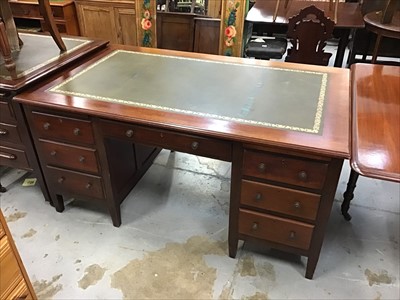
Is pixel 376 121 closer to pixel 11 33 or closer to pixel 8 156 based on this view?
pixel 8 156

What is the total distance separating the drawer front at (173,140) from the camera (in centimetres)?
142

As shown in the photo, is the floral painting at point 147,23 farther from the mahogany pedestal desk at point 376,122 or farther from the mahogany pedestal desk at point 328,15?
the mahogany pedestal desk at point 376,122

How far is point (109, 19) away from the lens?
350 cm

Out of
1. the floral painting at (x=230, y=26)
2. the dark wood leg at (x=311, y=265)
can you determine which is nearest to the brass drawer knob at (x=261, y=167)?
the dark wood leg at (x=311, y=265)

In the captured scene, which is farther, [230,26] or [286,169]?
[230,26]

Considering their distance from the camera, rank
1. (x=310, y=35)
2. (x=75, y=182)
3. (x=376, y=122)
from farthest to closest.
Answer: (x=310, y=35) → (x=75, y=182) → (x=376, y=122)

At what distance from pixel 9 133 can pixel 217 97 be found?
1138 millimetres

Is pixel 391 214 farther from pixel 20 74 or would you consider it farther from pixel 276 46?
pixel 20 74

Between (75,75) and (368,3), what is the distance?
3296 millimetres

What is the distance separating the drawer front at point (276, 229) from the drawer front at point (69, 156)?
79 cm

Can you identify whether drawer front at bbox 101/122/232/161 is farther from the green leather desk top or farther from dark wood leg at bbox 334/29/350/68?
dark wood leg at bbox 334/29/350/68

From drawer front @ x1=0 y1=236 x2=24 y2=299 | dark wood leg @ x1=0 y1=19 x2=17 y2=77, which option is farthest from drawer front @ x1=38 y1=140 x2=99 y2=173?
drawer front @ x1=0 y1=236 x2=24 y2=299

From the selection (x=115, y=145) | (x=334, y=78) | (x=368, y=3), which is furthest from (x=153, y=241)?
(x=368, y=3)

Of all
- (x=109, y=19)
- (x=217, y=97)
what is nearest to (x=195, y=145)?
(x=217, y=97)
